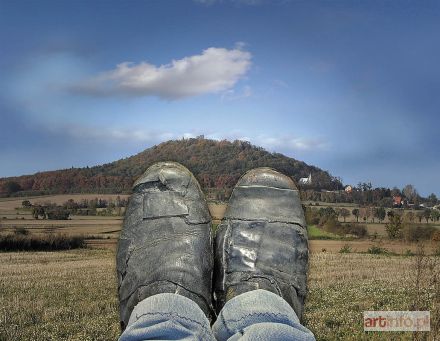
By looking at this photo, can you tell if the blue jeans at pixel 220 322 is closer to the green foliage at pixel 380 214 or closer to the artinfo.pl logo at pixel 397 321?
the artinfo.pl logo at pixel 397 321

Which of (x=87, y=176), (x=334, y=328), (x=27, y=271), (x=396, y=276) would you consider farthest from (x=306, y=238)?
(x=87, y=176)

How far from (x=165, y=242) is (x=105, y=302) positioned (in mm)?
5476

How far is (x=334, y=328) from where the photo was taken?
5.05 metres

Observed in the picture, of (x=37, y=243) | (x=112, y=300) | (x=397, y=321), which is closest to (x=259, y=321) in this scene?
(x=397, y=321)

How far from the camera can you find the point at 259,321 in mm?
1331

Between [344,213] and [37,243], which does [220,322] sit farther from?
[344,213]

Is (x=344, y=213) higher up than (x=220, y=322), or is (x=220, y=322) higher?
(x=220, y=322)

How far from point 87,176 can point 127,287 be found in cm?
7359

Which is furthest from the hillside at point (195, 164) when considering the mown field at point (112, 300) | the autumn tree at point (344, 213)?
the mown field at point (112, 300)

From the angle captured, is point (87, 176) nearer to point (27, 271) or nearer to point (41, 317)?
point (27, 271)

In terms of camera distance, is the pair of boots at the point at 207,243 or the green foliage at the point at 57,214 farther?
the green foliage at the point at 57,214

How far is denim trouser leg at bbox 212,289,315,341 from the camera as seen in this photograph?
123 cm

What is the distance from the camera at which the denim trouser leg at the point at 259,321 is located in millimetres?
1226

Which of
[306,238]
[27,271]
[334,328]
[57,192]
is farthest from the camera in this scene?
[57,192]
